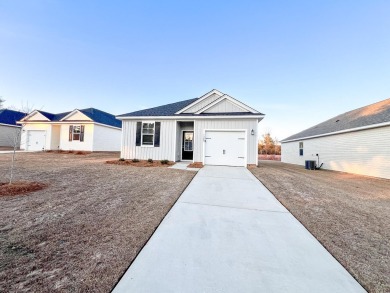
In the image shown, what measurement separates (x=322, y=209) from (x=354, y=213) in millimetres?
716

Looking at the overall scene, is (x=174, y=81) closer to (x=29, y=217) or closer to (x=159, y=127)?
(x=159, y=127)

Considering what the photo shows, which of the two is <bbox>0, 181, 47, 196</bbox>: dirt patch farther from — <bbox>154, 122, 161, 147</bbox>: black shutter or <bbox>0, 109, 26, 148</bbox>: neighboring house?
<bbox>0, 109, 26, 148</bbox>: neighboring house

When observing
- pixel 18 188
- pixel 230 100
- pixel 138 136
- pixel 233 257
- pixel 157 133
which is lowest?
pixel 233 257

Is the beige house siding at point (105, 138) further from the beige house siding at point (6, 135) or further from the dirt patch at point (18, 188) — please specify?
the dirt patch at point (18, 188)

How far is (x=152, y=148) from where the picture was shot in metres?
12.3

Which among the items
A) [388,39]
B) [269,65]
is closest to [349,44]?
[388,39]

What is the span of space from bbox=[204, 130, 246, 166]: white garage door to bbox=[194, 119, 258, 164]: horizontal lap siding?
0.33 metres

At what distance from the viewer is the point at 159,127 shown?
12227 mm

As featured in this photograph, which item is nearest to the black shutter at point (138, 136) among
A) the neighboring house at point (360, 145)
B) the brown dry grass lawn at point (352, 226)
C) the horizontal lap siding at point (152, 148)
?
the horizontal lap siding at point (152, 148)

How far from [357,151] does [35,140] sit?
102ft

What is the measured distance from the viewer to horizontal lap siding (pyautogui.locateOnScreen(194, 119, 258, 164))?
10.9 metres

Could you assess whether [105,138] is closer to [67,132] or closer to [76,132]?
[76,132]

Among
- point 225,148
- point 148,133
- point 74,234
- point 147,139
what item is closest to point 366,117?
point 225,148

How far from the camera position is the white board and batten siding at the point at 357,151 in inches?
399
